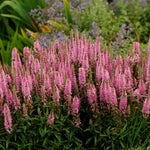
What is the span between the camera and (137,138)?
2650 millimetres

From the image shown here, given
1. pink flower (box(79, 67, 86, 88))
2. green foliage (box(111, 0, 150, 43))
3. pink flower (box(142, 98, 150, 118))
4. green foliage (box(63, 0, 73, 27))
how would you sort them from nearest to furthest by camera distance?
pink flower (box(142, 98, 150, 118)) < pink flower (box(79, 67, 86, 88)) < green foliage (box(63, 0, 73, 27)) < green foliage (box(111, 0, 150, 43))

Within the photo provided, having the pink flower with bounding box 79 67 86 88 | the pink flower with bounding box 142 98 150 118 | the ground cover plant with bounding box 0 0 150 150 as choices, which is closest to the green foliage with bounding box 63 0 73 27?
the ground cover plant with bounding box 0 0 150 150

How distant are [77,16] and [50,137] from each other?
367 cm

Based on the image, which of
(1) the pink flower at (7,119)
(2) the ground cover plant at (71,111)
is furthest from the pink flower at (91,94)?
(1) the pink flower at (7,119)

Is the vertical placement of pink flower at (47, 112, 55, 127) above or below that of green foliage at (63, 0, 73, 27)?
below

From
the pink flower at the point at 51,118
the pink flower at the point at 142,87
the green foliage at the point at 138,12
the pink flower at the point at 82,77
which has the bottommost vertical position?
the pink flower at the point at 51,118

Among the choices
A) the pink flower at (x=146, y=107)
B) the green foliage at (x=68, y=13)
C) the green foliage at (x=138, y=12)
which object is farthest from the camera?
the green foliage at (x=138, y=12)

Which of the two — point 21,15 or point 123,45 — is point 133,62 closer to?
point 123,45

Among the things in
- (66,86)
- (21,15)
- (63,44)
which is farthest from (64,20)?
(66,86)

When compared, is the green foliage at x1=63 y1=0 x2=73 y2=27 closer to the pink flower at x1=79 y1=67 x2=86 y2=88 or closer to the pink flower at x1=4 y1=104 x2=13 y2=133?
the pink flower at x1=79 y1=67 x2=86 y2=88

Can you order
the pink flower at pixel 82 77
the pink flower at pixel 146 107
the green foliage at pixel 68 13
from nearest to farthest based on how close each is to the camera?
1. the pink flower at pixel 146 107
2. the pink flower at pixel 82 77
3. the green foliage at pixel 68 13

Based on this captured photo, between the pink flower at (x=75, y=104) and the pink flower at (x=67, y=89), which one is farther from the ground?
the pink flower at (x=67, y=89)

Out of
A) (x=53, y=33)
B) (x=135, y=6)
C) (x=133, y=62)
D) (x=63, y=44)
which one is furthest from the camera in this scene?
(x=135, y=6)

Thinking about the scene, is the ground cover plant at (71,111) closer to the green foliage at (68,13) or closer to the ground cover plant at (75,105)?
the ground cover plant at (75,105)
